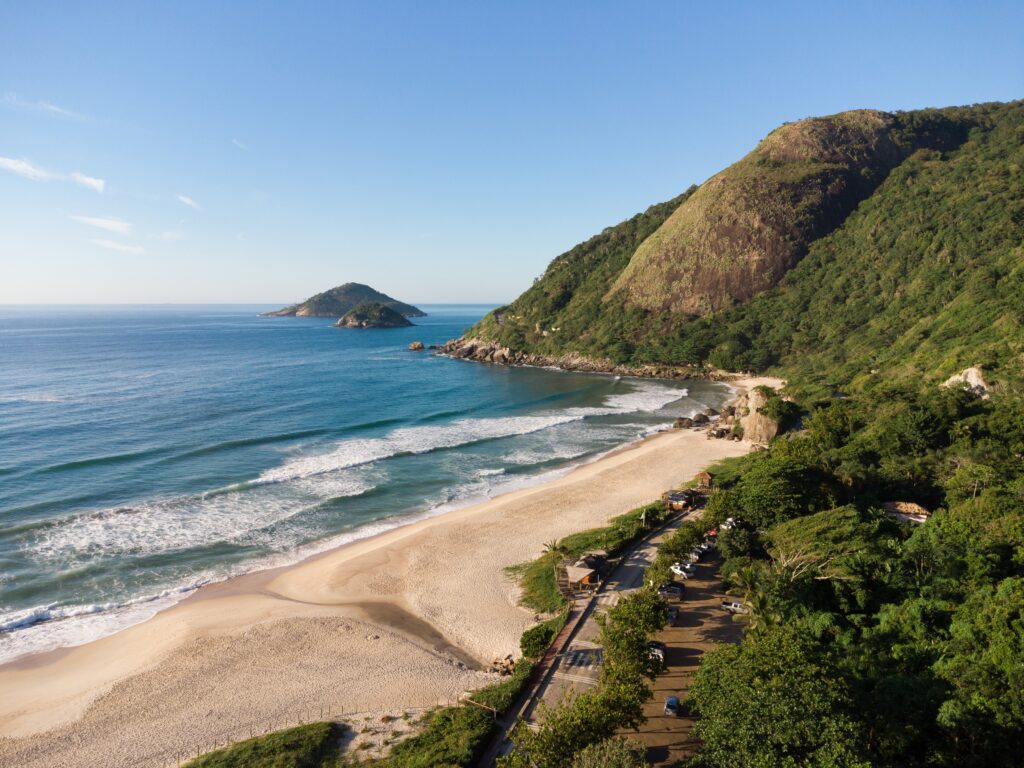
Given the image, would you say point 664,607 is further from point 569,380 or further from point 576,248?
point 576,248

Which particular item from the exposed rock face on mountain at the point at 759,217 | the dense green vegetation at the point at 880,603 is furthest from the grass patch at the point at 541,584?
the exposed rock face on mountain at the point at 759,217

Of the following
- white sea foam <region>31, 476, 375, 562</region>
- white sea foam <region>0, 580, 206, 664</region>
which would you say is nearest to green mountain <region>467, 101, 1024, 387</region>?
white sea foam <region>31, 476, 375, 562</region>

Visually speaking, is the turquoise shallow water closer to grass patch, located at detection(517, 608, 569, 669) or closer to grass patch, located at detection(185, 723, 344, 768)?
grass patch, located at detection(185, 723, 344, 768)

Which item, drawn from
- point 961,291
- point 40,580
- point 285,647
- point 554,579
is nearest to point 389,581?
point 285,647

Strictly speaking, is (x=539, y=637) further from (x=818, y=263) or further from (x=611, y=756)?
(x=818, y=263)

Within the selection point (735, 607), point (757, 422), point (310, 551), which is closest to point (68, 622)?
point (310, 551)

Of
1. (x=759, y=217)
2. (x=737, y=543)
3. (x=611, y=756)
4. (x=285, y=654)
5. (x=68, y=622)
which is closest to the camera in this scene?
(x=611, y=756)

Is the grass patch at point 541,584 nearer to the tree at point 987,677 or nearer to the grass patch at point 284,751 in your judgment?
the grass patch at point 284,751
